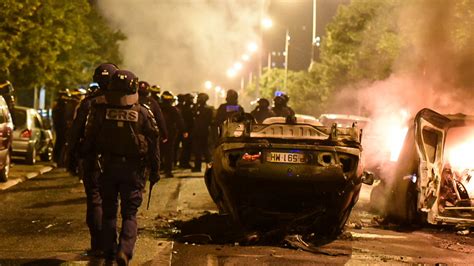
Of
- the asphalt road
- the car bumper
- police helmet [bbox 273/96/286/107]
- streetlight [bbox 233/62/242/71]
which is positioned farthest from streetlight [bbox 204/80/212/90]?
the asphalt road

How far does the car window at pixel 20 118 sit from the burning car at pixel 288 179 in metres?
11.2

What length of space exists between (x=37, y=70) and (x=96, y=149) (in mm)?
18844

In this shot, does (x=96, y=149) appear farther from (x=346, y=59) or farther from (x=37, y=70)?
(x=346, y=59)

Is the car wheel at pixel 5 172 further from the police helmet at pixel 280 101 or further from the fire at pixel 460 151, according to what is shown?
the fire at pixel 460 151

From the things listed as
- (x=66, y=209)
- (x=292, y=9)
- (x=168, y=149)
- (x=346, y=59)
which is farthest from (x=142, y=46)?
(x=66, y=209)

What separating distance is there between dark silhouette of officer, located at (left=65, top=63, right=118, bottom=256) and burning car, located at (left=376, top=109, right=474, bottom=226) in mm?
3988

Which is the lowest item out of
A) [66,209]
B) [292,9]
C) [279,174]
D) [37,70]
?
[66,209]

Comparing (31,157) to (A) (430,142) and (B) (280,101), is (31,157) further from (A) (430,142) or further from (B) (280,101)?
(A) (430,142)

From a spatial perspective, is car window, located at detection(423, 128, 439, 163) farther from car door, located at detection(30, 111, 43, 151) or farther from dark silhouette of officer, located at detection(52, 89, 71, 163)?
car door, located at detection(30, 111, 43, 151)

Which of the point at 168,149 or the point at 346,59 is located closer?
the point at 168,149

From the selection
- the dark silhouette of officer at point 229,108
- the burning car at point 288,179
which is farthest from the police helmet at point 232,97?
the burning car at point 288,179

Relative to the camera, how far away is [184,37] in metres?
77.6

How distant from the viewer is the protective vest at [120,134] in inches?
247

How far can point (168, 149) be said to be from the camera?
625 inches
